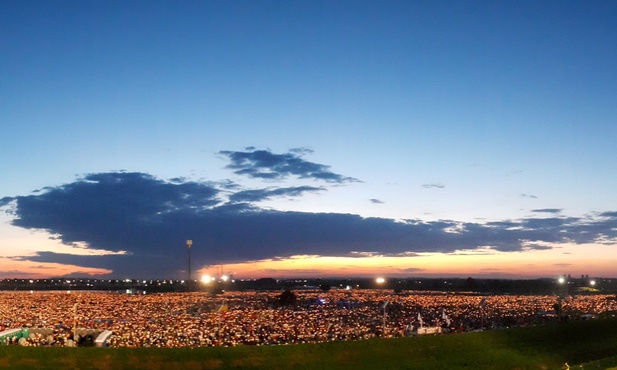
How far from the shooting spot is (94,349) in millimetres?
33531

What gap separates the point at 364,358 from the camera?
3662 cm

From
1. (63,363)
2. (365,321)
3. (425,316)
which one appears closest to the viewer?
(63,363)

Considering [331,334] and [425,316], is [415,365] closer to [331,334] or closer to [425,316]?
[331,334]

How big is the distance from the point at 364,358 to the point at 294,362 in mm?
4478

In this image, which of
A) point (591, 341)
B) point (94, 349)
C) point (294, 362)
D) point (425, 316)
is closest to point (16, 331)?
point (94, 349)

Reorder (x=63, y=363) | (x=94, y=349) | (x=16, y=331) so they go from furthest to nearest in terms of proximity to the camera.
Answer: (x=16, y=331)
(x=94, y=349)
(x=63, y=363)

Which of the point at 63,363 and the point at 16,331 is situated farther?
the point at 16,331

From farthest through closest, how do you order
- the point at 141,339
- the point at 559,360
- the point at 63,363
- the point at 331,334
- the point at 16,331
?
the point at 331,334
the point at 141,339
the point at 16,331
the point at 559,360
the point at 63,363

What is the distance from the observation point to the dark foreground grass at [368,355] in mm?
32031

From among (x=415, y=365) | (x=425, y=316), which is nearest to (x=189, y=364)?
(x=415, y=365)

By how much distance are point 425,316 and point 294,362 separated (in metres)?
56.4

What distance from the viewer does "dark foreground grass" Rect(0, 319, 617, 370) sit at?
105 feet

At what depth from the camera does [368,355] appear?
37.1 metres

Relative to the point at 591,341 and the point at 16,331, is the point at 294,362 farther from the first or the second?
the point at 591,341
